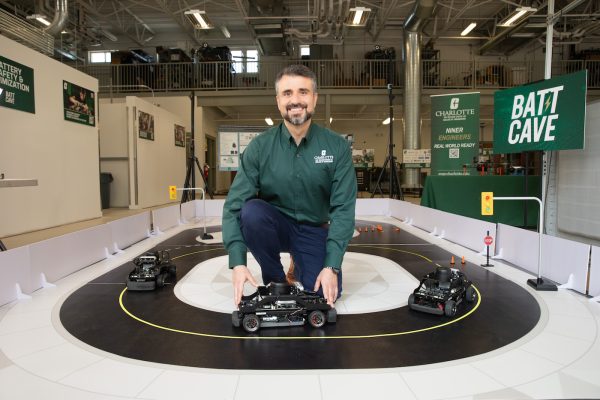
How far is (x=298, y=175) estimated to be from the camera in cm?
266

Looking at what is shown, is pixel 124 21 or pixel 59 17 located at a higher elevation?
pixel 124 21

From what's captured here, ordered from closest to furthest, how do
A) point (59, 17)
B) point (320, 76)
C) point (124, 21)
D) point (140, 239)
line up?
1. point (140, 239)
2. point (59, 17)
3. point (320, 76)
4. point (124, 21)

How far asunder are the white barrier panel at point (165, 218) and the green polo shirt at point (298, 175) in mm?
4195

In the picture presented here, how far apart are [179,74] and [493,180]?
36.3ft

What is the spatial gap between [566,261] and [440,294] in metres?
1.52

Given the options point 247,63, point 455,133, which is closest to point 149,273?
point 455,133

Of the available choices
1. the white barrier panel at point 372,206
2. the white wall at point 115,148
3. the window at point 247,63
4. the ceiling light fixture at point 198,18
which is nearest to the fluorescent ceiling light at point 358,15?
the ceiling light fixture at point 198,18

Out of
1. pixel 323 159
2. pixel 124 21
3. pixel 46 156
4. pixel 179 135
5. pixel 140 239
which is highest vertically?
pixel 124 21

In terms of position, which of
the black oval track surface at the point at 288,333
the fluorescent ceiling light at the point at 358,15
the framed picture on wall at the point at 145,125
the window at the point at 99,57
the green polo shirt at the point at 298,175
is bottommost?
the black oval track surface at the point at 288,333

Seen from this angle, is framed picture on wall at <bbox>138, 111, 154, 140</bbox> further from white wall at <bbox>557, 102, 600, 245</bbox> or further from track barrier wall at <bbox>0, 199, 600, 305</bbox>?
white wall at <bbox>557, 102, 600, 245</bbox>

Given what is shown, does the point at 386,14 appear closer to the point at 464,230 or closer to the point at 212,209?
the point at 212,209

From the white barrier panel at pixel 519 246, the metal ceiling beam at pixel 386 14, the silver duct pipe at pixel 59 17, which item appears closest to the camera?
the white barrier panel at pixel 519 246

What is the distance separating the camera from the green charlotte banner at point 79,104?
7.90m

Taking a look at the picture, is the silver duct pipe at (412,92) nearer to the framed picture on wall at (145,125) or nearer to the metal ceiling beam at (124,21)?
the framed picture on wall at (145,125)
